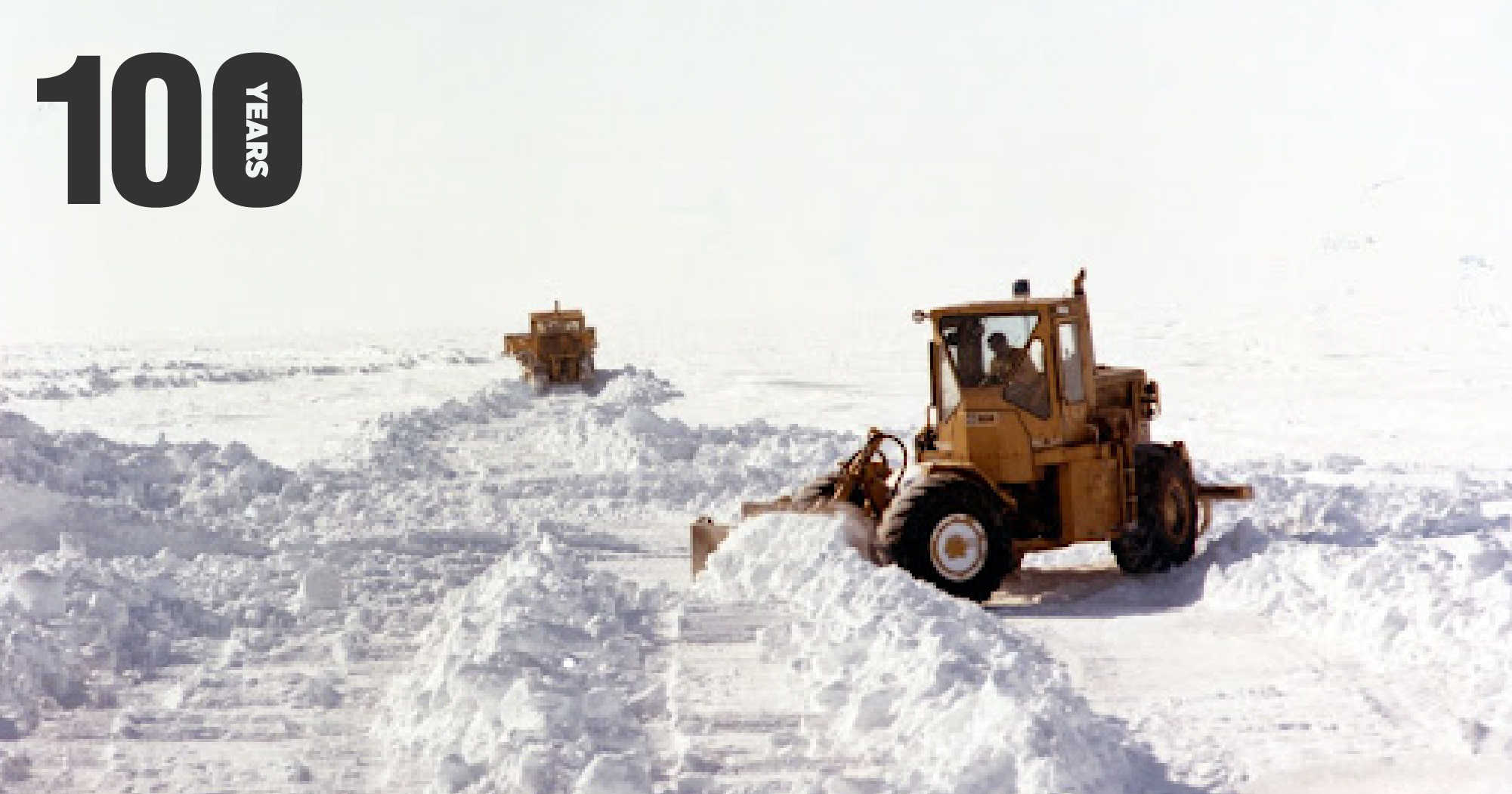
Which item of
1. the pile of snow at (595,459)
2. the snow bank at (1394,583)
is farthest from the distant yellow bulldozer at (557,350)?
the snow bank at (1394,583)

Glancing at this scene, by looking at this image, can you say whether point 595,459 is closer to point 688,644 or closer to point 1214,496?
point 1214,496

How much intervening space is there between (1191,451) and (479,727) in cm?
1671

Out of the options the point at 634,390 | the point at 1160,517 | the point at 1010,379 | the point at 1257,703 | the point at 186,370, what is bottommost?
the point at 1257,703

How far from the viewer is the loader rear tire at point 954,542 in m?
10.2

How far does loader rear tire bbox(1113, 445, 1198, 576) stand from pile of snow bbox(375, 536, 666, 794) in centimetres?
322

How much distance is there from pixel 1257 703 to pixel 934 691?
5.87ft

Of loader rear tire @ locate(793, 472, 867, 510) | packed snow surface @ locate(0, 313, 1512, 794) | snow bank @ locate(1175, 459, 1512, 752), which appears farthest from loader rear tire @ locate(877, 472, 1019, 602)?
snow bank @ locate(1175, 459, 1512, 752)

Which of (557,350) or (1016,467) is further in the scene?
(557,350)

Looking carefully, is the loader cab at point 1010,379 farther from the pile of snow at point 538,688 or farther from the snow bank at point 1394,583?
the pile of snow at point 538,688

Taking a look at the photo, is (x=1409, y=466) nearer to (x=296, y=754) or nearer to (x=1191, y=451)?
A: (x=1191, y=451)

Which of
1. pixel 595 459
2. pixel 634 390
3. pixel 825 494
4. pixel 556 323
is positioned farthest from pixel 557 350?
pixel 825 494

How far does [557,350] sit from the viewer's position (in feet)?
114

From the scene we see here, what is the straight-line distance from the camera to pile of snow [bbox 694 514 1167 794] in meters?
6.02

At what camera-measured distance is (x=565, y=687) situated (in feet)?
23.8
